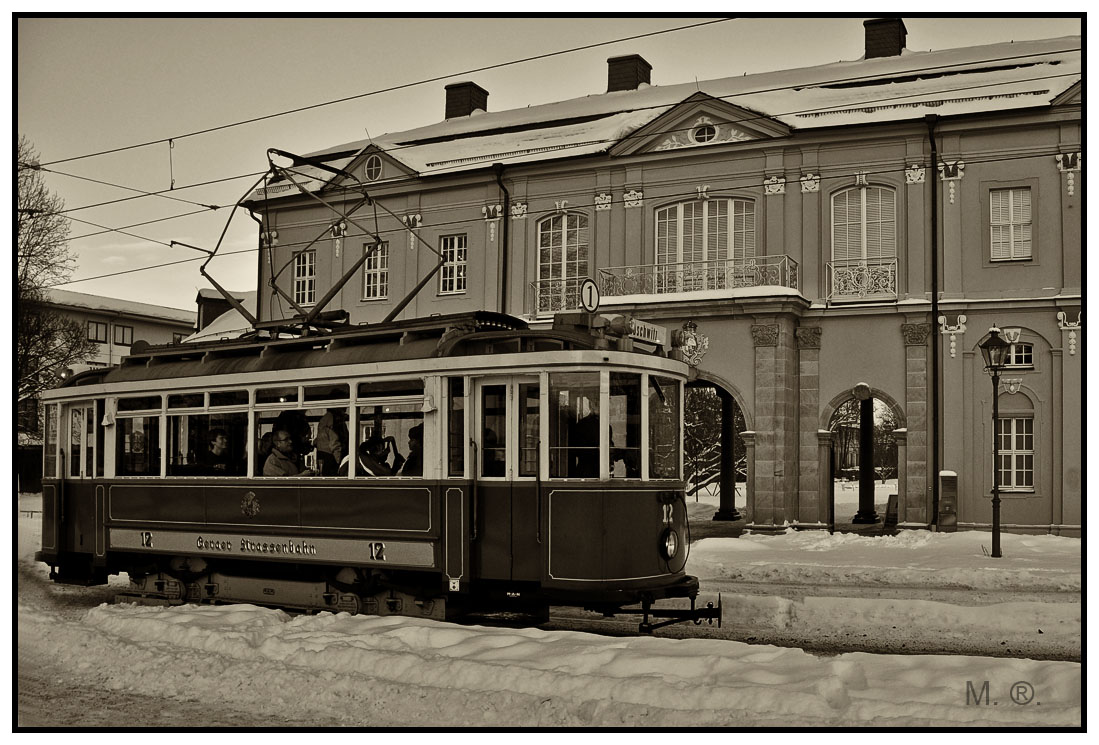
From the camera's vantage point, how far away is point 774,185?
24.2m

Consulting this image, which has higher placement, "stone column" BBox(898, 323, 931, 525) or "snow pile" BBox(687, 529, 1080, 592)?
"stone column" BBox(898, 323, 931, 525)

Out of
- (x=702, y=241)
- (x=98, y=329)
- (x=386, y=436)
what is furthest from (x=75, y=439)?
(x=702, y=241)

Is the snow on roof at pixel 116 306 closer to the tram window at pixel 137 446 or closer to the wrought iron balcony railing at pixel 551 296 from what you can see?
the tram window at pixel 137 446

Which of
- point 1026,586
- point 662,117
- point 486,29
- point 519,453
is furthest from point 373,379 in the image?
point 662,117

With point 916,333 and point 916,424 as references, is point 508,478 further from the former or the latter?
point 916,333

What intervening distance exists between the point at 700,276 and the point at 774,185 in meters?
2.40

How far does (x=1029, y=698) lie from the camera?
716cm

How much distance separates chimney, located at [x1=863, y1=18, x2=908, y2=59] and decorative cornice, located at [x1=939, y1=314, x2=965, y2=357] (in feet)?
17.8

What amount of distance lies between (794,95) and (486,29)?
15026 millimetres

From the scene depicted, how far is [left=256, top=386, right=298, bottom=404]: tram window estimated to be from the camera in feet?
38.9

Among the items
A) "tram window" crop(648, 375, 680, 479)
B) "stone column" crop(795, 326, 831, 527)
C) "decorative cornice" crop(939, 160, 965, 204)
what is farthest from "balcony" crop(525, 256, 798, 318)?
"tram window" crop(648, 375, 680, 479)

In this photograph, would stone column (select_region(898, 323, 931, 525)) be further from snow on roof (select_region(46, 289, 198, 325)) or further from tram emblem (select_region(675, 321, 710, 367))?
snow on roof (select_region(46, 289, 198, 325))
